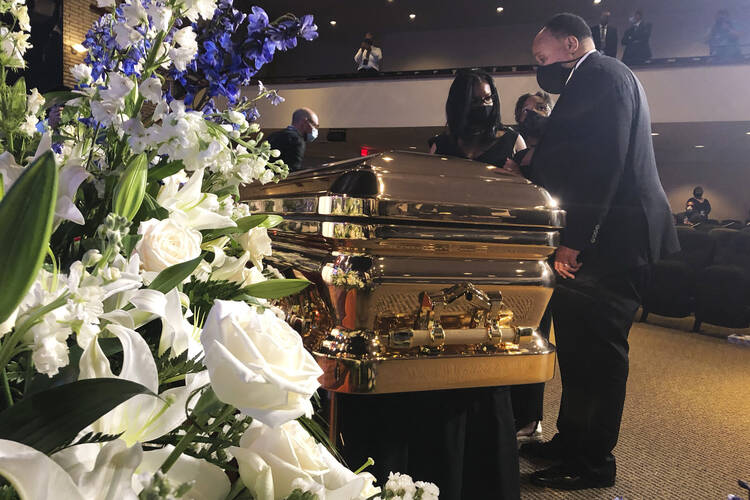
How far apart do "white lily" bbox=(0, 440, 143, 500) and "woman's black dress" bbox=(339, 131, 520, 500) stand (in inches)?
30.0

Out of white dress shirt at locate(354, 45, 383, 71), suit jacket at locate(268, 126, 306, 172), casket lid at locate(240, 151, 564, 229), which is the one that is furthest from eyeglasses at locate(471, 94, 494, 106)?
white dress shirt at locate(354, 45, 383, 71)

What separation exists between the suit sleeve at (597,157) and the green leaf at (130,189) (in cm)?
152

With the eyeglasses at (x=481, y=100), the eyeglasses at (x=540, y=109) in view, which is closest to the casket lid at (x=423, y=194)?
the eyeglasses at (x=481, y=100)

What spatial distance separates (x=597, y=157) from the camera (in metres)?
1.70

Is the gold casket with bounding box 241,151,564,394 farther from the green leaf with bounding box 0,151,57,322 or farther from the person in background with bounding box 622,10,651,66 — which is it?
the person in background with bounding box 622,10,651,66

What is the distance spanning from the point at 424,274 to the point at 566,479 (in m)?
1.37

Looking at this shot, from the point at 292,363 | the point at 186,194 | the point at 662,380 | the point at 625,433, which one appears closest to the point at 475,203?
the point at 186,194

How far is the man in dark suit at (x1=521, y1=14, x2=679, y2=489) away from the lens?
1.71 meters

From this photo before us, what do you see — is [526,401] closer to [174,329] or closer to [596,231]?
[596,231]

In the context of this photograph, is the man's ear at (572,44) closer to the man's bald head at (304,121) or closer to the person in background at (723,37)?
the man's bald head at (304,121)

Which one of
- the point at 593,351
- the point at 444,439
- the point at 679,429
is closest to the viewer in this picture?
the point at 444,439

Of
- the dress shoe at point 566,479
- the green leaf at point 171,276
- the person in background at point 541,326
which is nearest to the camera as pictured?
the green leaf at point 171,276

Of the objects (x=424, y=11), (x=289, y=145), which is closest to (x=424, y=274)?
(x=289, y=145)

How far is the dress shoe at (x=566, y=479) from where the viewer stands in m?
1.90
